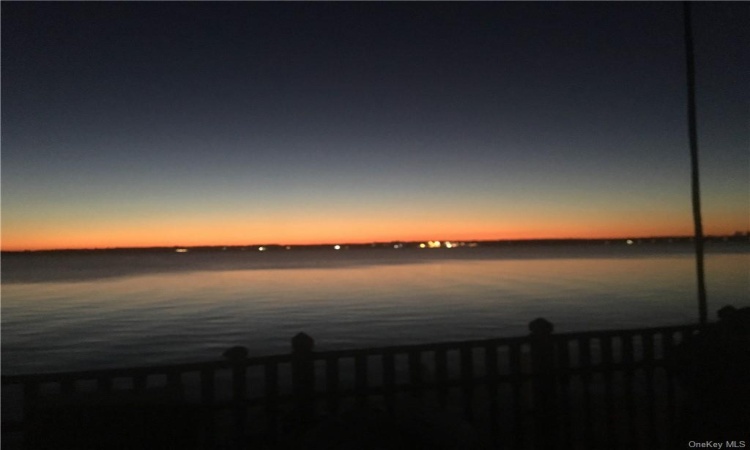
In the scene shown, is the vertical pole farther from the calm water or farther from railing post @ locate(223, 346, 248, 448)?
the calm water

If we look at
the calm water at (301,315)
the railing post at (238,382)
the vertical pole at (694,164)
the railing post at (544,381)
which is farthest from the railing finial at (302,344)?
the calm water at (301,315)

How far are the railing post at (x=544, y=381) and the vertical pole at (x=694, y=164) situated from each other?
2.47 metres

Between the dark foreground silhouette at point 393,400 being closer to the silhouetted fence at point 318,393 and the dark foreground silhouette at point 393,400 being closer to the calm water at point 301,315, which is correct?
the silhouetted fence at point 318,393

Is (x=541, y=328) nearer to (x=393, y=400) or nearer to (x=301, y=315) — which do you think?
(x=393, y=400)

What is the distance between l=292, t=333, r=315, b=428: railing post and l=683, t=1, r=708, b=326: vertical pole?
16.7 feet

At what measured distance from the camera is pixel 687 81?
833 cm

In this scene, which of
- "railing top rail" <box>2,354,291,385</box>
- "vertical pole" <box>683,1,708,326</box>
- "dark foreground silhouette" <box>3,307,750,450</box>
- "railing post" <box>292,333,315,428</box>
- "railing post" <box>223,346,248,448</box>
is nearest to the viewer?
"dark foreground silhouette" <box>3,307,750,450</box>

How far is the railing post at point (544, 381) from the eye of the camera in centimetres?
661

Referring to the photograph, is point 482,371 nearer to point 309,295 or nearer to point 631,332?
point 631,332

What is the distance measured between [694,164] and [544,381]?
12.2 feet

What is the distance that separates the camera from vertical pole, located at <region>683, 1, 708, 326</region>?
7.85 meters

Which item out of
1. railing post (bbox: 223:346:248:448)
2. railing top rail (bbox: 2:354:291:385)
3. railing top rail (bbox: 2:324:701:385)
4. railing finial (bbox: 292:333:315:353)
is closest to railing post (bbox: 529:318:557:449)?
railing top rail (bbox: 2:324:701:385)

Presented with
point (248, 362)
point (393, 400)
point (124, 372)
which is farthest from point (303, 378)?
point (124, 372)

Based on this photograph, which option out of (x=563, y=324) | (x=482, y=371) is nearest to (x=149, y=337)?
(x=482, y=371)
